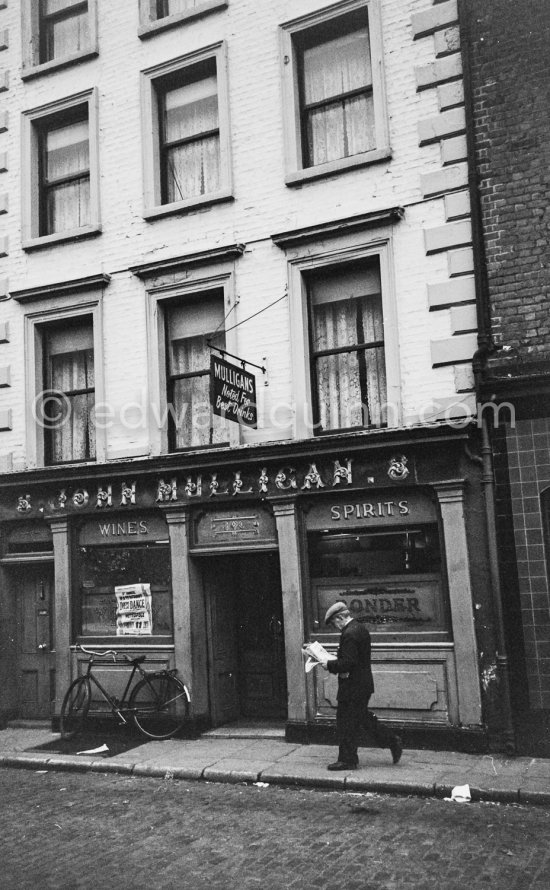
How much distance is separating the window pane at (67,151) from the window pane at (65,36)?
1223mm

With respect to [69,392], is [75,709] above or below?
below

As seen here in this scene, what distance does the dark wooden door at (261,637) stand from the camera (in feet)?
39.2

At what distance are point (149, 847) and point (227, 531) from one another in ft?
17.0

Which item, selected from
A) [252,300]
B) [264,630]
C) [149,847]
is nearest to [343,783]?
[149,847]

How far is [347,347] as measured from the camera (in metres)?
11.3

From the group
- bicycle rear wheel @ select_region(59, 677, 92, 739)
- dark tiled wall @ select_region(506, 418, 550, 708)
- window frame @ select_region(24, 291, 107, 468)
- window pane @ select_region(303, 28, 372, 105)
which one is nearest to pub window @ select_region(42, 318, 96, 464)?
window frame @ select_region(24, 291, 107, 468)

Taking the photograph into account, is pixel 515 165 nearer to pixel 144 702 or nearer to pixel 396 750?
pixel 396 750

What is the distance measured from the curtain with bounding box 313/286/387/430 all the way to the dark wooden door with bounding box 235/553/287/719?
2.37 metres

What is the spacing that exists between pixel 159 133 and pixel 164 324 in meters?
3.11

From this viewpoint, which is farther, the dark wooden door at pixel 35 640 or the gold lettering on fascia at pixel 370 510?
the dark wooden door at pixel 35 640

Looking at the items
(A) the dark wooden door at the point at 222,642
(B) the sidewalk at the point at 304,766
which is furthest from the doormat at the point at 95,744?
(A) the dark wooden door at the point at 222,642

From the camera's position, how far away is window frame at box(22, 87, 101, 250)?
1320 centimetres

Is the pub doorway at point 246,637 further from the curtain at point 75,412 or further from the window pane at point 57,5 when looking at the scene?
the window pane at point 57,5

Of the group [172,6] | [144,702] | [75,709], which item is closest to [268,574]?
[144,702]
